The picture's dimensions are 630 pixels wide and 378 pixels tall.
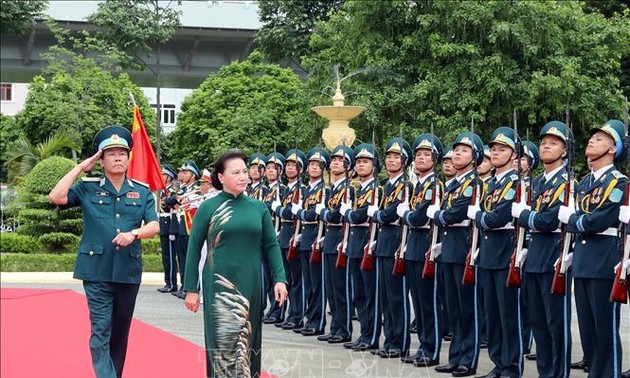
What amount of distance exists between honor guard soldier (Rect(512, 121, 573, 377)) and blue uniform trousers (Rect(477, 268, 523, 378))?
25 cm

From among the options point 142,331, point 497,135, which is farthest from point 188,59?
point 497,135

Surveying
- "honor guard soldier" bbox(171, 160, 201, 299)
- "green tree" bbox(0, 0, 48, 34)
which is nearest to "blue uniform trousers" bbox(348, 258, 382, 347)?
"honor guard soldier" bbox(171, 160, 201, 299)

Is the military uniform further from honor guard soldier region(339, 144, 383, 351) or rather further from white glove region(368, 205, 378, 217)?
honor guard soldier region(339, 144, 383, 351)

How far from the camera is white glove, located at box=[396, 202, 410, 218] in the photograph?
906 cm

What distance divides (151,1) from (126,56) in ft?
12.8

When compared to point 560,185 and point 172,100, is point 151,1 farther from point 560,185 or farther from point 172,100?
point 560,185

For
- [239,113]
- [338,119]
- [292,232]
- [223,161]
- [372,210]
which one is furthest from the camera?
[239,113]

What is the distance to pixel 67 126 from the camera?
27.0m

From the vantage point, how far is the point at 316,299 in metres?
11.1

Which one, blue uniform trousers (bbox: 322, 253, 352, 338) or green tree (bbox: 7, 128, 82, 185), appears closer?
blue uniform trousers (bbox: 322, 253, 352, 338)

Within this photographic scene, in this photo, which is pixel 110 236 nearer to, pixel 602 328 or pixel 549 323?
pixel 549 323

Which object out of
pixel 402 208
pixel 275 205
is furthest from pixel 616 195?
pixel 275 205

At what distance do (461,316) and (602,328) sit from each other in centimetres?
172

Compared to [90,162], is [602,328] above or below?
below
